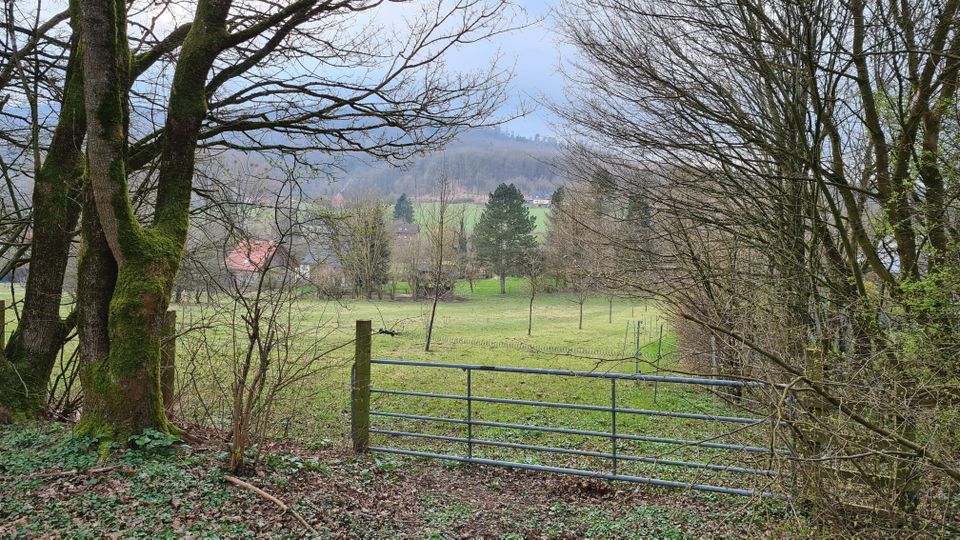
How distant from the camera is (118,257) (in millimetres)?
4926

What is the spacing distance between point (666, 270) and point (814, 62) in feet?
10.8

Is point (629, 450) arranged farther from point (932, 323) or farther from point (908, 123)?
point (908, 123)

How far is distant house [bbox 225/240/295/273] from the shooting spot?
482 centimetres

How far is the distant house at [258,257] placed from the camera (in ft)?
15.8

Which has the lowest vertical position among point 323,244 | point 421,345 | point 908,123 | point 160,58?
point 421,345

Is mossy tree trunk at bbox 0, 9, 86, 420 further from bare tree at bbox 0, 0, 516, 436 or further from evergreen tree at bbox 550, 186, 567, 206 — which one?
evergreen tree at bbox 550, 186, 567, 206

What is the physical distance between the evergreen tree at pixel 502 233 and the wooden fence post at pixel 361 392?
4264cm

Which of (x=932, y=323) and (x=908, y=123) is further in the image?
(x=908, y=123)

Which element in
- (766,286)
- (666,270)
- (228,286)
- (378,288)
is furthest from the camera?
(378,288)

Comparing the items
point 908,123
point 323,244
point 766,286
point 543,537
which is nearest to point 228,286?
point 323,244

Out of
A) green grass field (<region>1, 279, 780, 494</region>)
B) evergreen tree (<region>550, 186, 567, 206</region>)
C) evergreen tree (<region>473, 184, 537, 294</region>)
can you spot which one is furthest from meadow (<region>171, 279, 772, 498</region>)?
evergreen tree (<region>473, 184, 537, 294</region>)

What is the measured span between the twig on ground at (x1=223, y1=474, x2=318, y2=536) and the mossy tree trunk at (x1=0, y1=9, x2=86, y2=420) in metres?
2.97

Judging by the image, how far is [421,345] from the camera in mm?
21641

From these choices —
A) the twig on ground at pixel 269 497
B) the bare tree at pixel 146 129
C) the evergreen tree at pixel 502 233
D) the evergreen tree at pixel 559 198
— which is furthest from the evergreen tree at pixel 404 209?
the twig on ground at pixel 269 497
